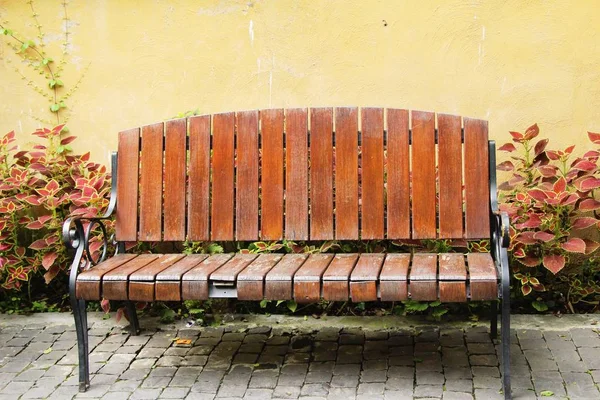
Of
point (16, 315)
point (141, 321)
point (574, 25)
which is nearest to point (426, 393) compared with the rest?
point (141, 321)

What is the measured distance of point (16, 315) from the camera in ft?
17.0

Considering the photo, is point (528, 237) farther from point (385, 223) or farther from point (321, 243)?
point (321, 243)

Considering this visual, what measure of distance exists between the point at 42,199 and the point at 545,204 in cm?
303

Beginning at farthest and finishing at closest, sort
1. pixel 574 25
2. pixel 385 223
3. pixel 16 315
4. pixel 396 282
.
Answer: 1. pixel 16 315
2. pixel 574 25
3. pixel 385 223
4. pixel 396 282

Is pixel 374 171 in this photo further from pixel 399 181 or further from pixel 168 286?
pixel 168 286

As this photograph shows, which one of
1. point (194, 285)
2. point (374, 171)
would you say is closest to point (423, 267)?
point (374, 171)

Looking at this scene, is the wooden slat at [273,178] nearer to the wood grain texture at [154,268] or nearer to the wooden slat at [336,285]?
the wood grain texture at [154,268]

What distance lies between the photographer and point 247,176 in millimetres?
4406

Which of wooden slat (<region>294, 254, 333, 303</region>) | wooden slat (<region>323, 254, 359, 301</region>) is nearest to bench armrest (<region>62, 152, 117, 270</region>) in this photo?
wooden slat (<region>294, 254, 333, 303</region>)

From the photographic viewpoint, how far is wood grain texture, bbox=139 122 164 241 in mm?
4449

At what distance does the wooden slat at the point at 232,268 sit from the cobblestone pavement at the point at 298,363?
0.54 m

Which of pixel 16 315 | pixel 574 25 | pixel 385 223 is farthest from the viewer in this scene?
pixel 16 315

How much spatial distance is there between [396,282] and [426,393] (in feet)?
1.86

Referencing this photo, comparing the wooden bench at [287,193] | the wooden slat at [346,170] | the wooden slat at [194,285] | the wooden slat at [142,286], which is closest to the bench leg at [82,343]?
the wooden bench at [287,193]
